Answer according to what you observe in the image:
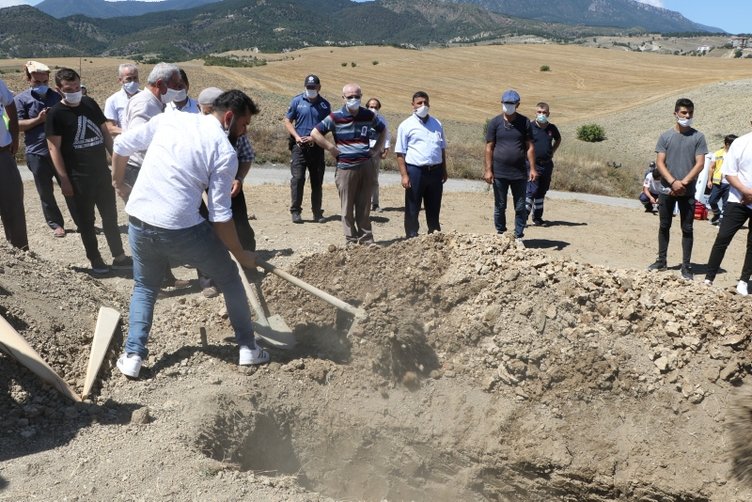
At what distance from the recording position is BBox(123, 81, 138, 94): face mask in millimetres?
6464

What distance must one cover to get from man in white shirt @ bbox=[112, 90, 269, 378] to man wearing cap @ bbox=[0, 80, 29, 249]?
2.44 meters

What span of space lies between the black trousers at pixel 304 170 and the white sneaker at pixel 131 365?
4.54 metres

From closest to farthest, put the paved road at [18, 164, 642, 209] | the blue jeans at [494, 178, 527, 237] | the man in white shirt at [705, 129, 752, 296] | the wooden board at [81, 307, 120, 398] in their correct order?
the wooden board at [81, 307, 120, 398], the man in white shirt at [705, 129, 752, 296], the blue jeans at [494, 178, 527, 237], the paved road at [18, 164, 642, 209]

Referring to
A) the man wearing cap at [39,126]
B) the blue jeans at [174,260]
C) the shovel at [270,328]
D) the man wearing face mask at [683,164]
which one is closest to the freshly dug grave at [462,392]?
the shovel at [270,328]

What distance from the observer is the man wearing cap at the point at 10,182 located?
5.76 metres

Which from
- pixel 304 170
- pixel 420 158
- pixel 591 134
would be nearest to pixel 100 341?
pixel 420 158

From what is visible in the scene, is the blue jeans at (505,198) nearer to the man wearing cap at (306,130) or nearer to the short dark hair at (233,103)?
the man wearing cap at (306,130)

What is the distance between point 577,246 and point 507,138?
2.07 meters

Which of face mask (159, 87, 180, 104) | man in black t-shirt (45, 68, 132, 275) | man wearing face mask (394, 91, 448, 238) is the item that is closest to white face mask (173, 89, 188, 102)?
face mask (159, 87, 180, 104)

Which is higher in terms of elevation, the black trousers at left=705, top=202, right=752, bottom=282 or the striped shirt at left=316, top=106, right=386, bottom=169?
the striped shirt at left=316, top=106, right=386, bottom=169

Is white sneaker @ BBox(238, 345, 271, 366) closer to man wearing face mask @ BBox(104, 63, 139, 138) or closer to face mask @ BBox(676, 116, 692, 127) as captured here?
man wearing face mask @ BBox(104, 63, 139, 138)

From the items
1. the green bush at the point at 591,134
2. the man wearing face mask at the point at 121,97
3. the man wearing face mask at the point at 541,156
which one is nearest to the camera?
the man wearing face mask at the point at 121,97

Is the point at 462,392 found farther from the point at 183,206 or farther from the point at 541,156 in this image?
the point at 541,156

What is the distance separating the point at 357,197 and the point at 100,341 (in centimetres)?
343
